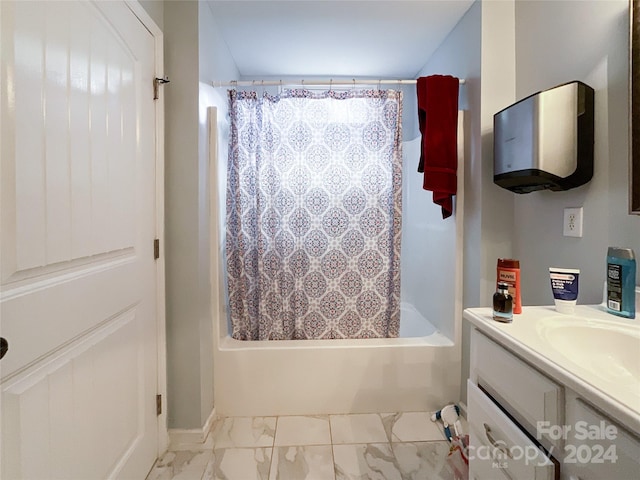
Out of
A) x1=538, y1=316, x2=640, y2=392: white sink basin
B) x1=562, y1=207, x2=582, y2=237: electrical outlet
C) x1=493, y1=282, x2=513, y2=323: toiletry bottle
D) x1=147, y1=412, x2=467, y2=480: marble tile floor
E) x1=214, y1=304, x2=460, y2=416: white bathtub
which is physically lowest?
x1=147, y1=412, x2=467, y2=480: marble tile floor

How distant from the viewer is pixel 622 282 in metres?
0.93

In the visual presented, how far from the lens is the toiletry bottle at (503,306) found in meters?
0.87

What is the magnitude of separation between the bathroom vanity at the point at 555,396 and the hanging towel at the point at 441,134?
0.85 m

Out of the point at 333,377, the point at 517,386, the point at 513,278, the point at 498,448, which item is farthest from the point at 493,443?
the point at 333,377

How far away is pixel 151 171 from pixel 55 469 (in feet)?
3.62

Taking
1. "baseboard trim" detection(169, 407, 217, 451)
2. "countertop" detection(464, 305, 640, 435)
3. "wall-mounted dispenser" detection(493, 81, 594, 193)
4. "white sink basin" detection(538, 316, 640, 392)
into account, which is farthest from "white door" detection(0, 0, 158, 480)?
"wall-mounted dispenser" detection(493, 81, 594, 193)

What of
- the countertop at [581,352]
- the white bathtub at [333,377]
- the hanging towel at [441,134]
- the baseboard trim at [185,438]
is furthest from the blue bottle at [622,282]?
the baseboard trim at [185,438]

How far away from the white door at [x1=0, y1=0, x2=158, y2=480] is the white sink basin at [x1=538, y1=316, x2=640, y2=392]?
1.33 m

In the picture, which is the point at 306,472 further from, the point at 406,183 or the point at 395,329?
the point at 406,183

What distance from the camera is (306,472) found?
138 centimetres

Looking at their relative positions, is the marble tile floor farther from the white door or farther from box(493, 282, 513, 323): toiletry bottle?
box(493, 282, 513, 323): toiletry bottle

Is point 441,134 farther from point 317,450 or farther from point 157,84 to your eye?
point 317,450

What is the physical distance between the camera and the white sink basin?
0.78 m

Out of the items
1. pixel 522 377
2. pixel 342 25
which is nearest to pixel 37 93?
pixel 522 377
